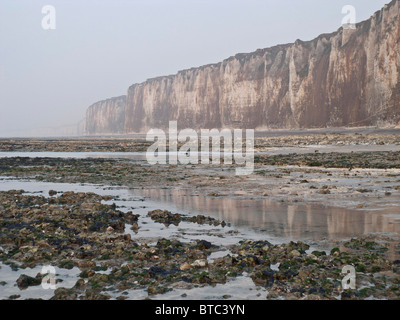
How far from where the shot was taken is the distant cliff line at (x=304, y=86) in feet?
224

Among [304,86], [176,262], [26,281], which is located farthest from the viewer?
[304,86]

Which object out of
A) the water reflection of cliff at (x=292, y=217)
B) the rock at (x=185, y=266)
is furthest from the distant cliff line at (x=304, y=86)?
the rock at (x=185, y=266)

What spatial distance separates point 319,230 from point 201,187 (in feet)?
29.9

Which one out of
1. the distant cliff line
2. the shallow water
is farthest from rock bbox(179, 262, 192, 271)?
the distant cliff line

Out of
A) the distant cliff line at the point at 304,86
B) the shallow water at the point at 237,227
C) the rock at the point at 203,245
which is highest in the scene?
the distant cliff line at the point at 304,86

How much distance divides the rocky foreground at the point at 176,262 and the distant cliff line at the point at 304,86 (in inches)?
2366

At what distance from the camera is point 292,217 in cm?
1192

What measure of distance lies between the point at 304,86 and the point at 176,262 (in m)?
89.1

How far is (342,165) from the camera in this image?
1004 inches

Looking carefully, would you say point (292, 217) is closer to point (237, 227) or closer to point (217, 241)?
point (237, 227)

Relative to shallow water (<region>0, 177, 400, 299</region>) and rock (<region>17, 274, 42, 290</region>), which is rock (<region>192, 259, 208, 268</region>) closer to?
shallow water (<region>0, 177, 400, 299</region>)

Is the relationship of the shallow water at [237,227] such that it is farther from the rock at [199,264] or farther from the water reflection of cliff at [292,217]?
the rock at [199,264]

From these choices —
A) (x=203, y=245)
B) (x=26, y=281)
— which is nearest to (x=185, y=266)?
(x=203, y=245)

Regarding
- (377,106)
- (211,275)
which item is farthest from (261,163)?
(377,106)
